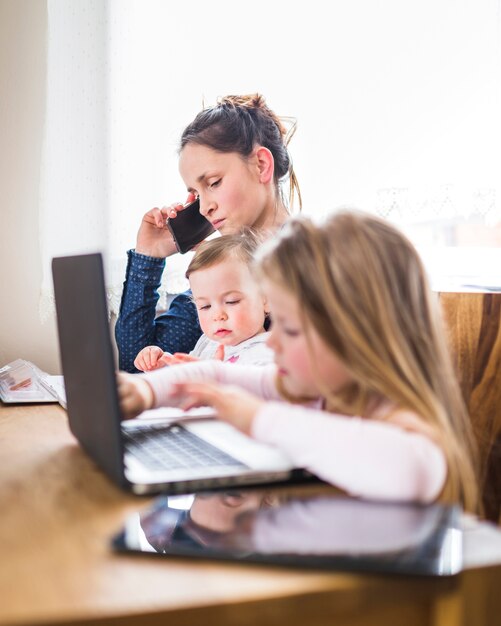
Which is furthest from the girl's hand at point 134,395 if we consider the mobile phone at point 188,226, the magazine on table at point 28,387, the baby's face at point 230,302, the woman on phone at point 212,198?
the mobile phone at point 188,226

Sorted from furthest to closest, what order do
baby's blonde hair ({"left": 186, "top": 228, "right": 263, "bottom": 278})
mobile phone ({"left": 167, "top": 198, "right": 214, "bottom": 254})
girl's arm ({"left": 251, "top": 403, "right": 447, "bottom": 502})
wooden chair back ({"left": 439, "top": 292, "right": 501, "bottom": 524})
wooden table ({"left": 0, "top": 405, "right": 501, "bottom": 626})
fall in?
mobile phone ({"left": 167, "top": 198, "right": 214, "bottom": 254}), baby's blonde hair ({"left": 186, "top": 228, "right": 263, "bottom": 278}), wooden chair back ({"left": 439, "top": 292, "right": 501, "bottom": 524}), girl's arm ({"left": 251, "top": 403, "right": 447, "bottom": 502}), wooden table ({"left": 0, "top": 405, "right": 501, "bottom": 626})

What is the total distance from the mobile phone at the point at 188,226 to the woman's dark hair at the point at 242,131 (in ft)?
0.43

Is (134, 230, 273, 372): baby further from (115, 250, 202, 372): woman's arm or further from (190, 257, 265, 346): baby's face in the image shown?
(115, 250, 202, 372): woman's arm

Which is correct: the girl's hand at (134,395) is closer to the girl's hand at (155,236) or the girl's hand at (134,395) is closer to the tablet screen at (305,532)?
the tablet screen at (305,532)

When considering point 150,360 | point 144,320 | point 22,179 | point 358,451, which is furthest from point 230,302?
point 22,179

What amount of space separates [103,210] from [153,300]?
342mm

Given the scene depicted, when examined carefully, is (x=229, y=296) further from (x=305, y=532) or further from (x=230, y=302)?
(x=305, y=532)

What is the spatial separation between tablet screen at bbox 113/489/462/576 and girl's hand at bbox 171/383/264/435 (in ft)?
0.26

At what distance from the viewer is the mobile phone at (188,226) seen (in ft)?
5.60

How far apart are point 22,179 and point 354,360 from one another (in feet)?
4.78

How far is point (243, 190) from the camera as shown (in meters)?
1.58

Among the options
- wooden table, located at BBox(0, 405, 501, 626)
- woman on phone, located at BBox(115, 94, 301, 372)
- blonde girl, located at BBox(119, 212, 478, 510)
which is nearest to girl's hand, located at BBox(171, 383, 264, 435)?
blonde girl, located at BBox(119, 212, 478, 510)

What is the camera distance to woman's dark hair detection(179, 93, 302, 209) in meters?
1.61

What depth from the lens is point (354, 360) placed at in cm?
74
